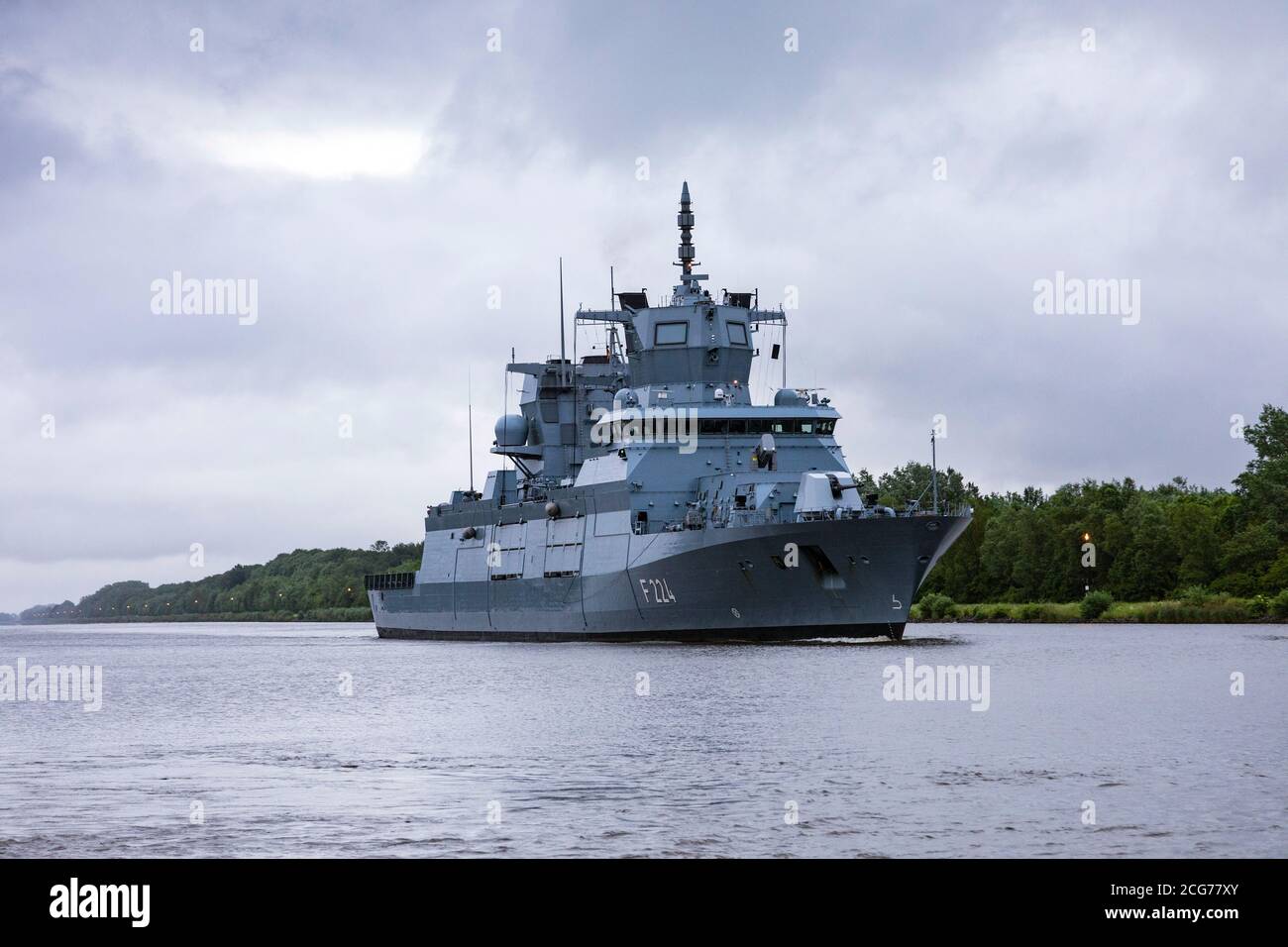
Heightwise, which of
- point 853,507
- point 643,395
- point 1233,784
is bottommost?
point 1233,784

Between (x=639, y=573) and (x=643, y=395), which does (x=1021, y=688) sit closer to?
(x=639, y=573)

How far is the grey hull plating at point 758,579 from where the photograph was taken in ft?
171

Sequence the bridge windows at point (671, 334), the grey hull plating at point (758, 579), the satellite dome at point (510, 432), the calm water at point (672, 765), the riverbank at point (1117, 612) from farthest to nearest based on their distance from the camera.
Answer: the riverbank at point (1117, 612), the satellite dome at point (510, 432), the bridge windows at point (671, 334), the grey hull plating at point (758, 579), the calm water at point (672, 765)

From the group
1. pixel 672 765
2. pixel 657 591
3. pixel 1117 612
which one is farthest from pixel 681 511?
pixel 1117 612

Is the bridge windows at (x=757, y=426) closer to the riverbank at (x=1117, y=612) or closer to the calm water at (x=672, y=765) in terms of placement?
the calm water at (x=672, y=765)

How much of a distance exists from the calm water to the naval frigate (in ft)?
16.0

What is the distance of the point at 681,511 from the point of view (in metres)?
60.2

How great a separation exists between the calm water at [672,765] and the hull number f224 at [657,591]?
7.82 meters

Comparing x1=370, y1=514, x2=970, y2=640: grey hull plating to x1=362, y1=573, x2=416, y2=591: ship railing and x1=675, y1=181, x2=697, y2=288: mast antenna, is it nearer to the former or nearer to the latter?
x1=675, y1=181, x2=697, y2=288: mast antenna

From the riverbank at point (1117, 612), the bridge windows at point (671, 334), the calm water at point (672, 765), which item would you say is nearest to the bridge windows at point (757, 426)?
the bridge windows at point (671, 334)

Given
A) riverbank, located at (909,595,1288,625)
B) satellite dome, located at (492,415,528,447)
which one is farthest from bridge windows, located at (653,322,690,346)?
riverbank, located at (909,595,1288,625)
